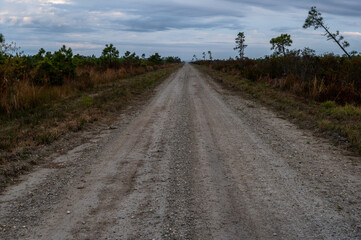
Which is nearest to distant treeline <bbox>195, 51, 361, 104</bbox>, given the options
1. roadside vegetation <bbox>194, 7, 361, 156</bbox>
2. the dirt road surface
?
roadside vegetation <bbox>194, 7, 361, 156</bbox>

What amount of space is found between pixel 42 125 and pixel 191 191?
5435 mm

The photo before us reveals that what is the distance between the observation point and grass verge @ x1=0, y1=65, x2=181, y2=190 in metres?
5.34

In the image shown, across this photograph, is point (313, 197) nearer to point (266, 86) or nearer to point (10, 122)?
point (10, 122)

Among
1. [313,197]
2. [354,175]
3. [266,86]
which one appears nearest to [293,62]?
[266,86]

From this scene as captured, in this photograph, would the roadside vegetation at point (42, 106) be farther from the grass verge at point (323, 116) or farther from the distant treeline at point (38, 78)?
the grass verge at point (323, 116)

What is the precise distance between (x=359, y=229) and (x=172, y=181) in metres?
2.44

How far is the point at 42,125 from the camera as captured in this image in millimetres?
7957

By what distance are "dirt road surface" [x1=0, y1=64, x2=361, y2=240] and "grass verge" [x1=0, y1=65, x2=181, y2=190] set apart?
0.48m

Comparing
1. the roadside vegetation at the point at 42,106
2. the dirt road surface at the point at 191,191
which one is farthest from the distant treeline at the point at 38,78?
the dirt road surface at the point at 191,191

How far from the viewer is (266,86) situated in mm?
17172

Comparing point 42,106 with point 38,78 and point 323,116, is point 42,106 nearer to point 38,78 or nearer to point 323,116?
point 38,78

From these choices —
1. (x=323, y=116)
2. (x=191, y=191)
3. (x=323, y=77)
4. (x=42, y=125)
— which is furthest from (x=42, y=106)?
(x=323, y=77)

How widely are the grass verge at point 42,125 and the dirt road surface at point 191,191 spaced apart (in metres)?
0.48

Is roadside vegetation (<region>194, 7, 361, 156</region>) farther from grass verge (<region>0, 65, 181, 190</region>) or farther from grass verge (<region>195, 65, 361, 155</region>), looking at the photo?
grass verge (<region>0, 65, 181, 190</region>)
